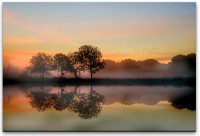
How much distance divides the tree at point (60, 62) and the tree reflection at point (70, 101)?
6.2 inches

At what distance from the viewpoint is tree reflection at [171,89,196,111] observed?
2980 mm

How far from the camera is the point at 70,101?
9.84ft

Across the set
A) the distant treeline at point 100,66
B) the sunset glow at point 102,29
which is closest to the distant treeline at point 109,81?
the distant treeline at point 100,66

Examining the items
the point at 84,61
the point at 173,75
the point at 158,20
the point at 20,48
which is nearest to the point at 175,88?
the point at 173,75

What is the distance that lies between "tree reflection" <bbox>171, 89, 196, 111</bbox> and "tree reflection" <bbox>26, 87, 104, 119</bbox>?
0.57 meters

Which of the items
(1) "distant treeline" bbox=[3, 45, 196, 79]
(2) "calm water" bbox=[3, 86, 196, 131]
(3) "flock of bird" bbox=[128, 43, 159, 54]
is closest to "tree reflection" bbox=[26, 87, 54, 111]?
(2) "calm water" bbox=[3, 86, 196, 131]

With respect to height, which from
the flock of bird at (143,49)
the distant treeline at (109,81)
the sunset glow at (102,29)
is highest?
the sunset glow at (102,29)

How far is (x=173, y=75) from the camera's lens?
2984 mm

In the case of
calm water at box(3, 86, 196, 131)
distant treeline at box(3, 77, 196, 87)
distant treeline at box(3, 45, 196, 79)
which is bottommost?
calm water at box(3, 86, 196, 131)

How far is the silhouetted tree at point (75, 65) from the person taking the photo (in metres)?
3.00

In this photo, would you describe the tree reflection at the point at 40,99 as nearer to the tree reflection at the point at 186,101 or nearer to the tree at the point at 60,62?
the tree at the point at 60,62

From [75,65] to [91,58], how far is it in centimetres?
14

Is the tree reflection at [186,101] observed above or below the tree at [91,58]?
below

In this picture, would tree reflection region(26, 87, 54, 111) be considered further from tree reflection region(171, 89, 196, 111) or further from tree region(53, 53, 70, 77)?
tree reflection region(171, 89, 196, 111)
